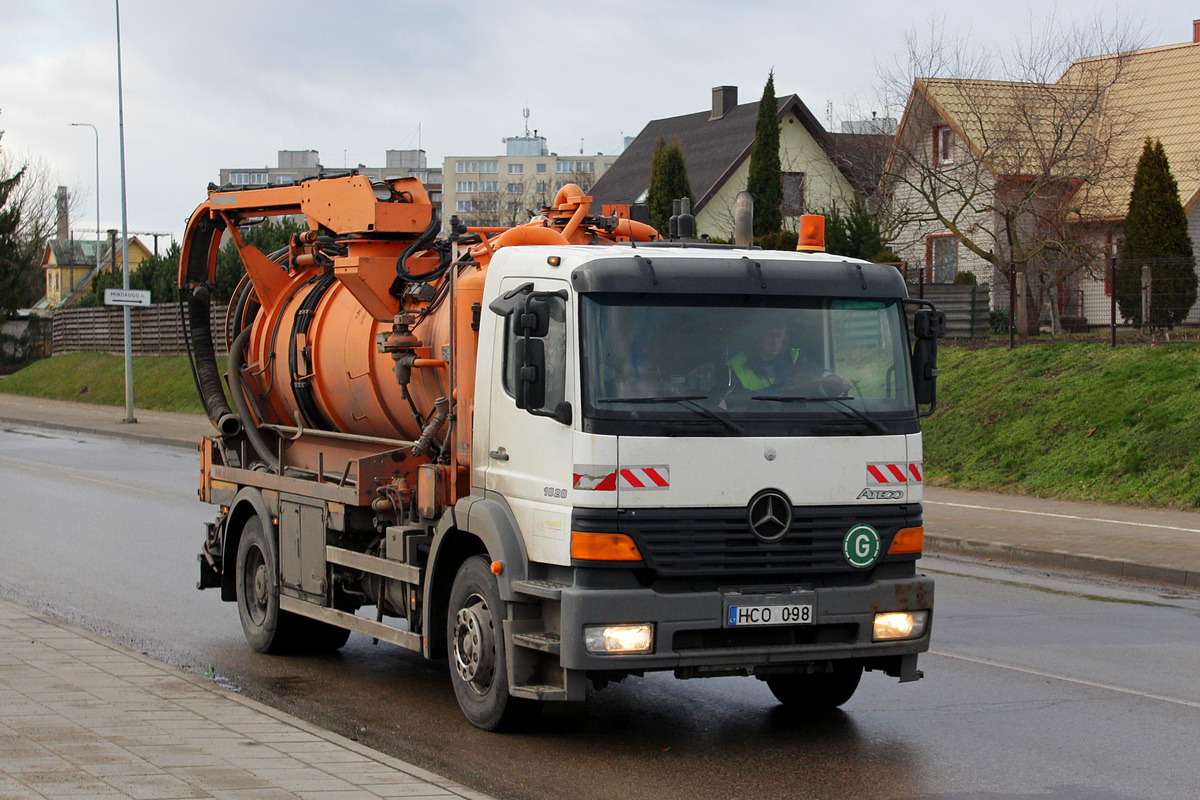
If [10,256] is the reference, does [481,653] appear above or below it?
below

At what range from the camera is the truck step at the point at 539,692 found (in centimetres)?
688

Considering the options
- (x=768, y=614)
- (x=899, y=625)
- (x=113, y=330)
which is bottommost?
(x=899, y=625)

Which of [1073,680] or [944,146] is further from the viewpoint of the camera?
[944,146]

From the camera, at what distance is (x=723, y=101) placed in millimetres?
57344

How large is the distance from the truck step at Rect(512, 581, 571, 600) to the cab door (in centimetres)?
12

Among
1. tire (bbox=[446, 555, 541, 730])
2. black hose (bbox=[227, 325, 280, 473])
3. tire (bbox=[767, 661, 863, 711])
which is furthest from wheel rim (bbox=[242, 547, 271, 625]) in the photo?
tire (bbox=[767, 661, 863, 711])

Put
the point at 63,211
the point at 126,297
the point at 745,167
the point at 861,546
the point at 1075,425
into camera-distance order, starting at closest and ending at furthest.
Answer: the point at 861,546, the point at 1075,425, the point at 126,297, the point at 745,167, the point at 63,211

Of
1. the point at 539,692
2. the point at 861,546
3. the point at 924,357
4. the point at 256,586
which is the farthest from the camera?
the point at 256,586

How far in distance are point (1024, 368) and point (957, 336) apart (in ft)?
12.5

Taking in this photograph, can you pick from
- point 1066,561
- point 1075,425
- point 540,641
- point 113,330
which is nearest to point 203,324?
point 540,641

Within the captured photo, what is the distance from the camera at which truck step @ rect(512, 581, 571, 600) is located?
22.1ft

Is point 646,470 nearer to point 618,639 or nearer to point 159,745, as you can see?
point 618,639

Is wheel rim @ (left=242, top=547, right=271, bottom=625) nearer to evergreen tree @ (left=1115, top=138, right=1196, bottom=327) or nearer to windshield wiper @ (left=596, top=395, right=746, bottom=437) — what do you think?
windshield wiper @ (left=596, top=395, right=746, bottom=437)

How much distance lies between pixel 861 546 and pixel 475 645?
2.02 metres
